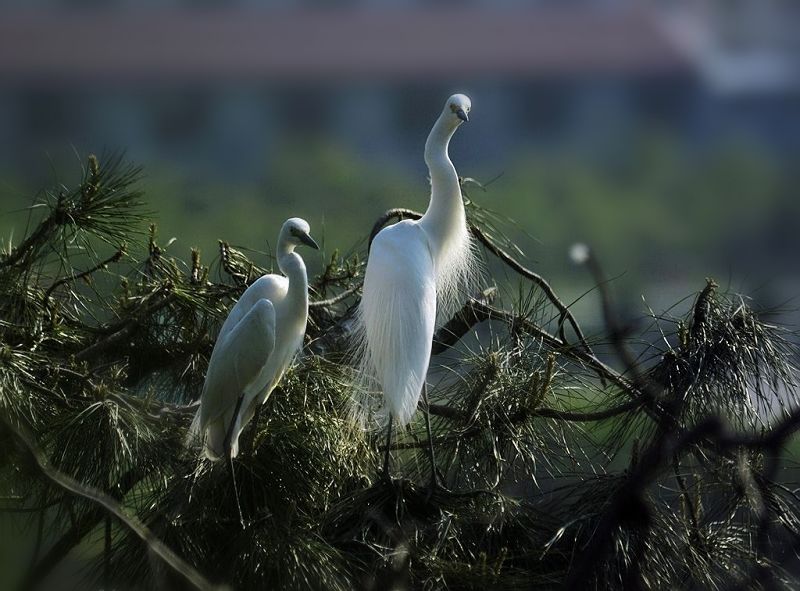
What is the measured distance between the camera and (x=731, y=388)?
183 cm

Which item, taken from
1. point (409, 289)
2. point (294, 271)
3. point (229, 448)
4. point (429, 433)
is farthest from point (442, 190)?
point (229, 448)

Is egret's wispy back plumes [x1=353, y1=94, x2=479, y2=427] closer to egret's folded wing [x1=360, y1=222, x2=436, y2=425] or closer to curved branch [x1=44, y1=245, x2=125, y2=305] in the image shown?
egret's folded wing [x1=360, y1=222, x2=436, y2=425]

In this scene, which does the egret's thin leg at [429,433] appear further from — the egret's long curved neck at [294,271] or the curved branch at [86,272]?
the curved branch at [86,272]

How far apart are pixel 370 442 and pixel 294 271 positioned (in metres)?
0.41

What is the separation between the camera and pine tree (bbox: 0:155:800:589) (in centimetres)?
168

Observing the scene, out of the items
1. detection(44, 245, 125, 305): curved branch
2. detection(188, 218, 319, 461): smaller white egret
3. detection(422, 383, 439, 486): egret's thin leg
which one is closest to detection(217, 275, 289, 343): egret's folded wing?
detection(188, 218, 319, 461): smaller white egret

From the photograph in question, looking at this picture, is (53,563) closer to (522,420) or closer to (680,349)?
(522,420)

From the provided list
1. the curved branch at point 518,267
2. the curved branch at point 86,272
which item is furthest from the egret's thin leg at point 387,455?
the curved branch at point 86,272

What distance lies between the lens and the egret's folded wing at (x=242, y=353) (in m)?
2.01

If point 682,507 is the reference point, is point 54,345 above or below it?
below

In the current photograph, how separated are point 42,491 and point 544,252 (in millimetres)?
1088

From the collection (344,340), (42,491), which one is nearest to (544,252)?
(344,340)

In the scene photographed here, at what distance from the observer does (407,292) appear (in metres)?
2.04

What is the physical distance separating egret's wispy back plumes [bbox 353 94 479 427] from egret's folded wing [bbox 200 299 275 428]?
218 millimetres
